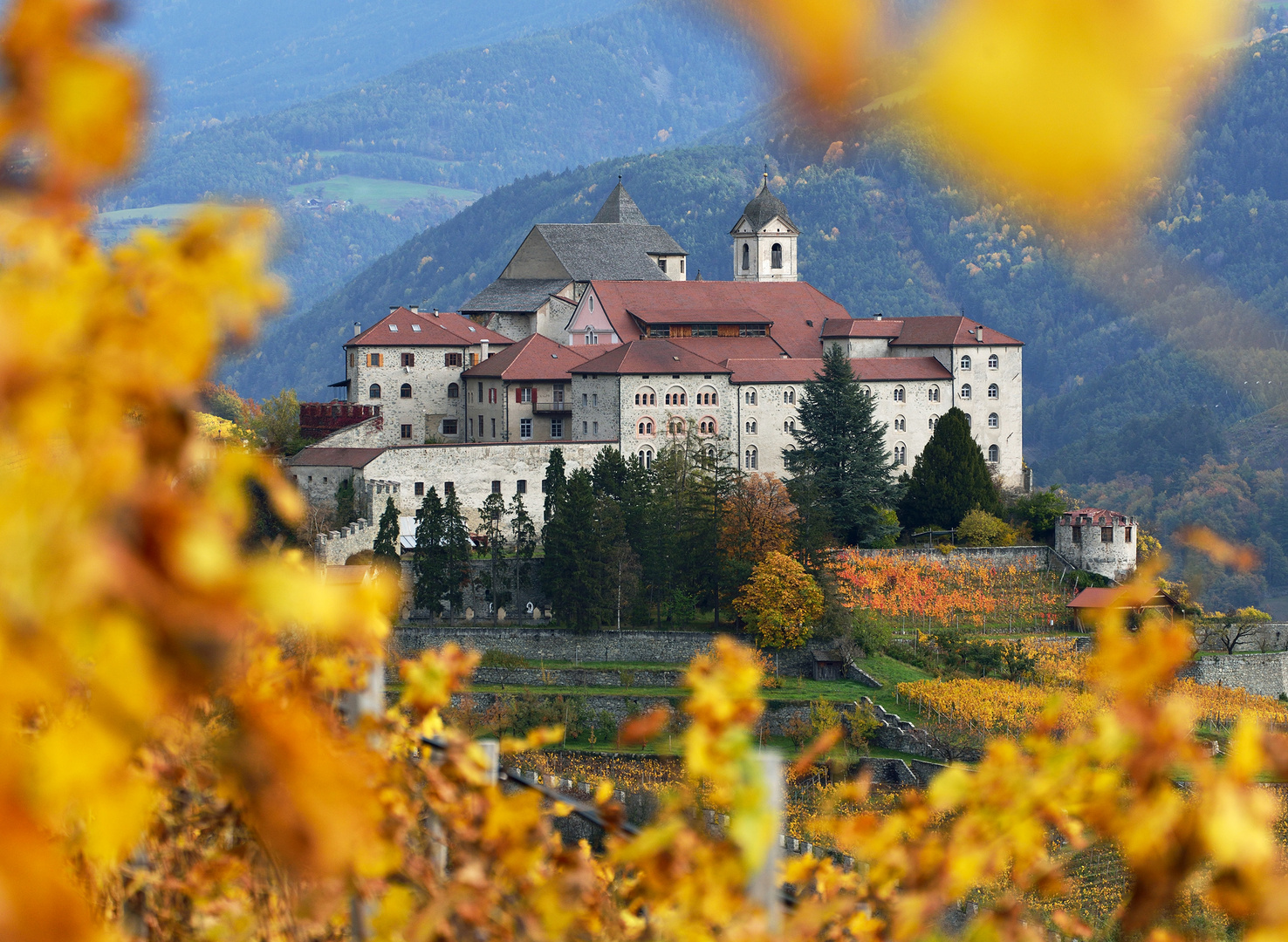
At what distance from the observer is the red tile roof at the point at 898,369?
5797cm

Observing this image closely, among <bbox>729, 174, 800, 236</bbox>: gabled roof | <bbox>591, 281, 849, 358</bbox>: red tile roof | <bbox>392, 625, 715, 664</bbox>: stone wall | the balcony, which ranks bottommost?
<bbox>392, 625, 715, 664</bbox>: stone wall

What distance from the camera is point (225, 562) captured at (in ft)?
5.92

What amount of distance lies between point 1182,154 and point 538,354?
3524 inches

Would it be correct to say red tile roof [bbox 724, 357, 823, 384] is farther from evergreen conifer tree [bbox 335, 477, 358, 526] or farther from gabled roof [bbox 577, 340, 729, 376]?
evergreen conifer tree [bbox 335, 477, 358, 526]

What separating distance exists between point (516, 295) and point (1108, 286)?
8609 cm

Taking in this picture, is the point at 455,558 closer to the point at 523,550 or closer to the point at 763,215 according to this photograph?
the point at 523,550

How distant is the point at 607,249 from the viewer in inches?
2874

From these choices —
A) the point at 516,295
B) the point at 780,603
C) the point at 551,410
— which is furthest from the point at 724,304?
the point at 780,603

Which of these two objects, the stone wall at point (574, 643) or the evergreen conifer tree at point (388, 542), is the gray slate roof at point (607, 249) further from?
the stone wall at point (574, 643)

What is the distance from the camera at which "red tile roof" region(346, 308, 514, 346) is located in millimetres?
55719

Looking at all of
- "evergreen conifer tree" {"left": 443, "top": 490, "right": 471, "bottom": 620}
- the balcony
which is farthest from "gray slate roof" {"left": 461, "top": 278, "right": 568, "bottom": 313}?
"evergreen conifer tree" {"left": 443, "top": 490, "right": 471, "bottom": 620}

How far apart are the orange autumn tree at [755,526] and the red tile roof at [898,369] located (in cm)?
1177

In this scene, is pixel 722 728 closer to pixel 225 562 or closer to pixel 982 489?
pixel 225 562

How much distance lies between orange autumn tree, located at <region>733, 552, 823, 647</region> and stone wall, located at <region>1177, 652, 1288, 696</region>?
1232 cm
